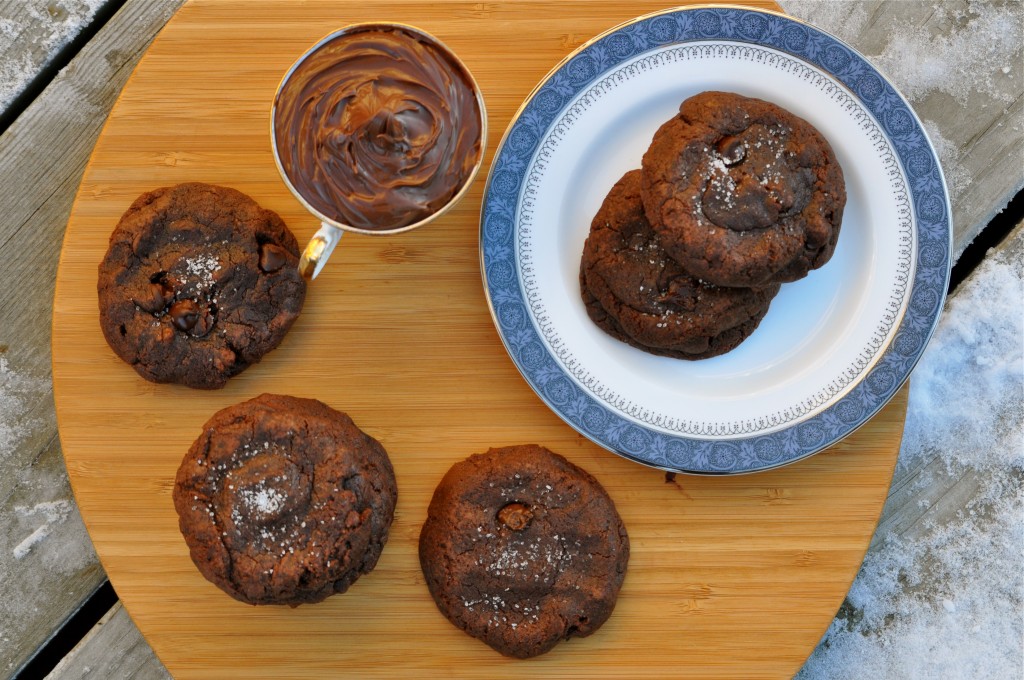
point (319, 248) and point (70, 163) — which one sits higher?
point (319, 248)

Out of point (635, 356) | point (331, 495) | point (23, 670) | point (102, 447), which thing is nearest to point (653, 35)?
point (635, 356)

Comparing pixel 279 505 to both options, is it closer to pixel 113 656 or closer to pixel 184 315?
pixel 184 315

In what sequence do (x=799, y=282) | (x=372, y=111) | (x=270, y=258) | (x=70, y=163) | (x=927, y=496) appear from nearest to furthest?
(x=372, y=111), (x=270, y=258), (x=799, y=282), (x=70, y=163), (x=927, y=496)

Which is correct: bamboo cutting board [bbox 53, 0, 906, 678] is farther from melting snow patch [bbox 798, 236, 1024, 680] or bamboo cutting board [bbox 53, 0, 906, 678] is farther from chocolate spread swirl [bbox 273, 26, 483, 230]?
melting snow patch [bbox 798, 236, 1024, 680]

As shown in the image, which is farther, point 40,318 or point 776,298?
point 40,318

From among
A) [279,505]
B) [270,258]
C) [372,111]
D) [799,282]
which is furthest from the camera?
[799,282]

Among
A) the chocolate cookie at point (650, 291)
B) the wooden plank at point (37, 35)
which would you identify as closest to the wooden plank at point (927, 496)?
the chocolate cookie at point (650, 291)

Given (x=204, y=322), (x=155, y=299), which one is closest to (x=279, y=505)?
(x=204, y=322)

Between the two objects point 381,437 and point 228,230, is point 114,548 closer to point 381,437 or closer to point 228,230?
point 381,437
